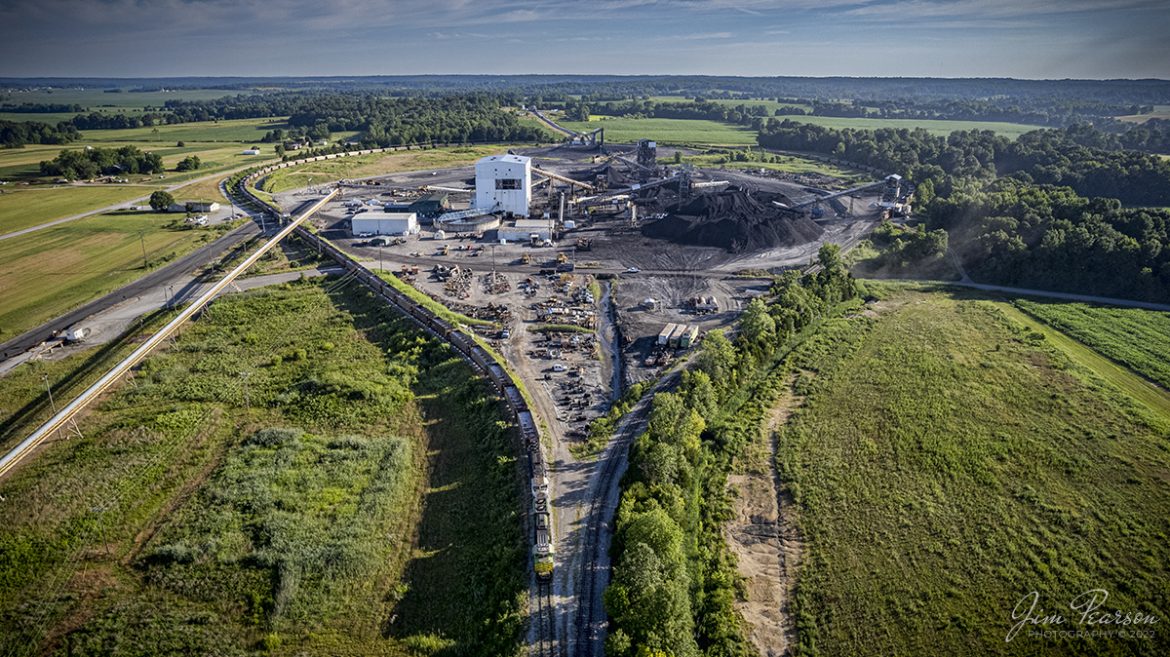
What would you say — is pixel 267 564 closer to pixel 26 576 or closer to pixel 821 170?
pixel 26 576

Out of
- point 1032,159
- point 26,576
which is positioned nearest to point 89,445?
point 26,576

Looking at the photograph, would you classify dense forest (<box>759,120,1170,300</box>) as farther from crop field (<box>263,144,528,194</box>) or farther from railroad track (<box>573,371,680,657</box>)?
crop field (<box>263,144,528,194</box>)

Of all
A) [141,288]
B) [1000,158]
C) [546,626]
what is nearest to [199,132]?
[141,288]

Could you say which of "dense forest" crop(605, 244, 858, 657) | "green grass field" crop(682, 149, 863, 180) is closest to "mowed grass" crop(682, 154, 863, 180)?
"green grass field" crop(682, 149, 863, 180)

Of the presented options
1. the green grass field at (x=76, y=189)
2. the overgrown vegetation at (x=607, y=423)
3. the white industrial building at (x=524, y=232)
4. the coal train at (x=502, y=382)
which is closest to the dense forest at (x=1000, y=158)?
the white industrial building at (x=524, y=232)

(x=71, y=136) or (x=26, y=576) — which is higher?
(x=71, y=136)
